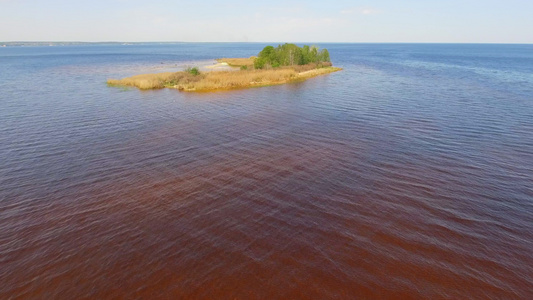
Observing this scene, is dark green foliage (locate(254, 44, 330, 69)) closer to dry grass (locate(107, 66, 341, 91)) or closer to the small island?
the small island

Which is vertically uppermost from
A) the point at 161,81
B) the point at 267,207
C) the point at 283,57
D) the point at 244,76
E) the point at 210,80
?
the point at 283,57

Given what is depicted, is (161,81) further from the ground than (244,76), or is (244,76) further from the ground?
(244,76)

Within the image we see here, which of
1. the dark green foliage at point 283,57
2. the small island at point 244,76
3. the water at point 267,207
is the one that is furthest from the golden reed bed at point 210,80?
the water at point 267,207

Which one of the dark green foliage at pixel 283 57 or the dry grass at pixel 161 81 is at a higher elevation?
the dark green foliage at pixel 283 57

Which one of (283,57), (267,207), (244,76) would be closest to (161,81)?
(244,76)

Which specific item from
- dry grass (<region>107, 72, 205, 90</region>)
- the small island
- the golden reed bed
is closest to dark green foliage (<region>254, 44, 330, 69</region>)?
the small island

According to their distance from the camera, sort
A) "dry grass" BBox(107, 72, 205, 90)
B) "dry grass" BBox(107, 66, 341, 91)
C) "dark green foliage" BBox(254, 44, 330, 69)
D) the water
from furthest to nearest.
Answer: "dark green foliage" BBox(254, 44, 330, 69) → "dry grass" BBox(107, 72, 205, 90) → "dry grass" BBox(107, 66, 341, 91) → the water

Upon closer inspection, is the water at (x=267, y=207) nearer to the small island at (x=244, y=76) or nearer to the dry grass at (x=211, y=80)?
the dry grass at (x=211, y=80)

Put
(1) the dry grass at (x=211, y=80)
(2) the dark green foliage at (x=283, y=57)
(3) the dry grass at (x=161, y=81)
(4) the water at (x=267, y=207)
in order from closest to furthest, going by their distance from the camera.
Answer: (4) the water at (x=267, y=207), (1) the dry grass at (x=211, y=80), (3) the dry grass at (x=161, y=81), (2) the dark green foliage at (x=283, y=57)

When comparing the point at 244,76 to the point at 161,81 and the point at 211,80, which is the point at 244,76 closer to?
the point at 211,80
